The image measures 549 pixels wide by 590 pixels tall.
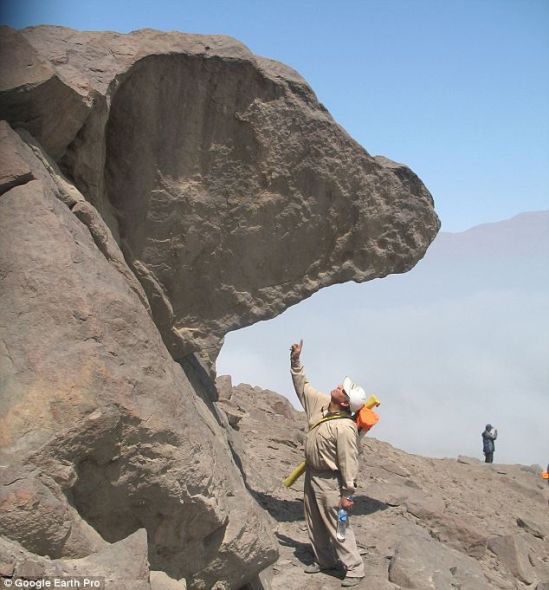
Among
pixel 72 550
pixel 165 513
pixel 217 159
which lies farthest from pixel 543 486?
pixel 72 550

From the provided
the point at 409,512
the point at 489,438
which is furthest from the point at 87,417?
the point at 489,438

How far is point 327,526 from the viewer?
595 cm

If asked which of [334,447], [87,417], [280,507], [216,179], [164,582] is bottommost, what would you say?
[164,582]

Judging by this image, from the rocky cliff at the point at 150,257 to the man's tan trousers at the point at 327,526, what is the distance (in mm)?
865

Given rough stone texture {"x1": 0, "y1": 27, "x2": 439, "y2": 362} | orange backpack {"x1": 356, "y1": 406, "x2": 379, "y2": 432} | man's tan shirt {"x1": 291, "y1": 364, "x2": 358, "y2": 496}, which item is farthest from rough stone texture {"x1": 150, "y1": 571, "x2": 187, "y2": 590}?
orange backpack {"x1": 356, "y1": 406, "x2": 379, "y2": 432}

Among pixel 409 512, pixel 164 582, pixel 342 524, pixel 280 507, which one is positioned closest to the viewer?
pixel 164 582

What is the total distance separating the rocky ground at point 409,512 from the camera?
6191 millimetres

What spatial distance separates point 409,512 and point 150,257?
4263mm

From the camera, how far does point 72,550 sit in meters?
3.43

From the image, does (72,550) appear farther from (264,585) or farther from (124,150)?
(124,150)

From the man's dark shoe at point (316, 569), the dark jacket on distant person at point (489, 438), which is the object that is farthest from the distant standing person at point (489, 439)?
the man's dark shoe at point (316, 569)

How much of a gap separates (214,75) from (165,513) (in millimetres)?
3452

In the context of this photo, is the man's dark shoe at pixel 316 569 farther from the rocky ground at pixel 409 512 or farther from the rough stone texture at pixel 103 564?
the rough stone texture at pixel 103 564

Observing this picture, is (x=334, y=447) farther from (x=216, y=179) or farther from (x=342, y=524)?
(x=216, y=179)
